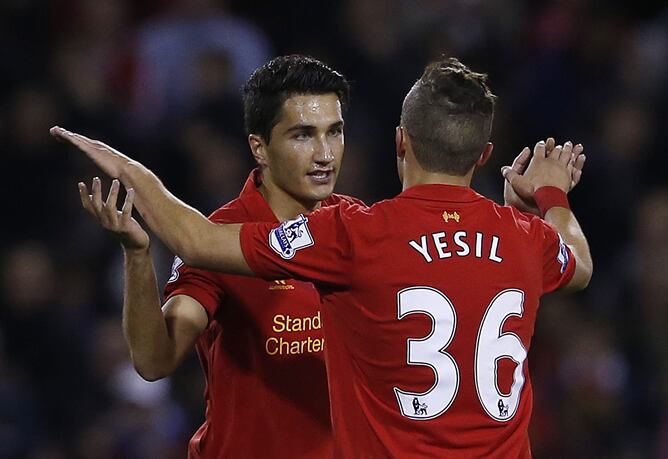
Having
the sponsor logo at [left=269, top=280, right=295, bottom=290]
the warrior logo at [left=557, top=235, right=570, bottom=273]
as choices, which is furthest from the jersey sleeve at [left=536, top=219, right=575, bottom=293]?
the sponsor logo at [left=269, top=280, right=295, bottom=290]

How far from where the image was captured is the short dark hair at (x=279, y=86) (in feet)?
14.5

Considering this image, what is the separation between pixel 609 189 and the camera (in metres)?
8.80

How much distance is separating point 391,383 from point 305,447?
672 mm

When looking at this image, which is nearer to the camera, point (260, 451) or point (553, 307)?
point (260, 451)

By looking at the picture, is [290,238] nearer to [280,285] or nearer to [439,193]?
[439,193]

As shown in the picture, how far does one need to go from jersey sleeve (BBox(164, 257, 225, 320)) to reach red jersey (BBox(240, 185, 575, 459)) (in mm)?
453

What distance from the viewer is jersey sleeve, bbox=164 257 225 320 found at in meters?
4.20

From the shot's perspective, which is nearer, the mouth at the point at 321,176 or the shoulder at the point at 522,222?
the shoulder at the point at 522,222

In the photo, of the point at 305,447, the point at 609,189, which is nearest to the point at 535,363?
the point at 609,189

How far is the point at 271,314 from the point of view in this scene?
14.1ft

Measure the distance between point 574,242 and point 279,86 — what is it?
1.04 meters

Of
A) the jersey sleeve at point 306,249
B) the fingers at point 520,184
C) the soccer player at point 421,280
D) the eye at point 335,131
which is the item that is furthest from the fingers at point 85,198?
the fingers at point 520,184

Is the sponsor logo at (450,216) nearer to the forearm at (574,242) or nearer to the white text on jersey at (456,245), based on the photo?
the white text on jersey at (456,245)

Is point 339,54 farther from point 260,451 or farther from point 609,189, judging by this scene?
point 260,451
